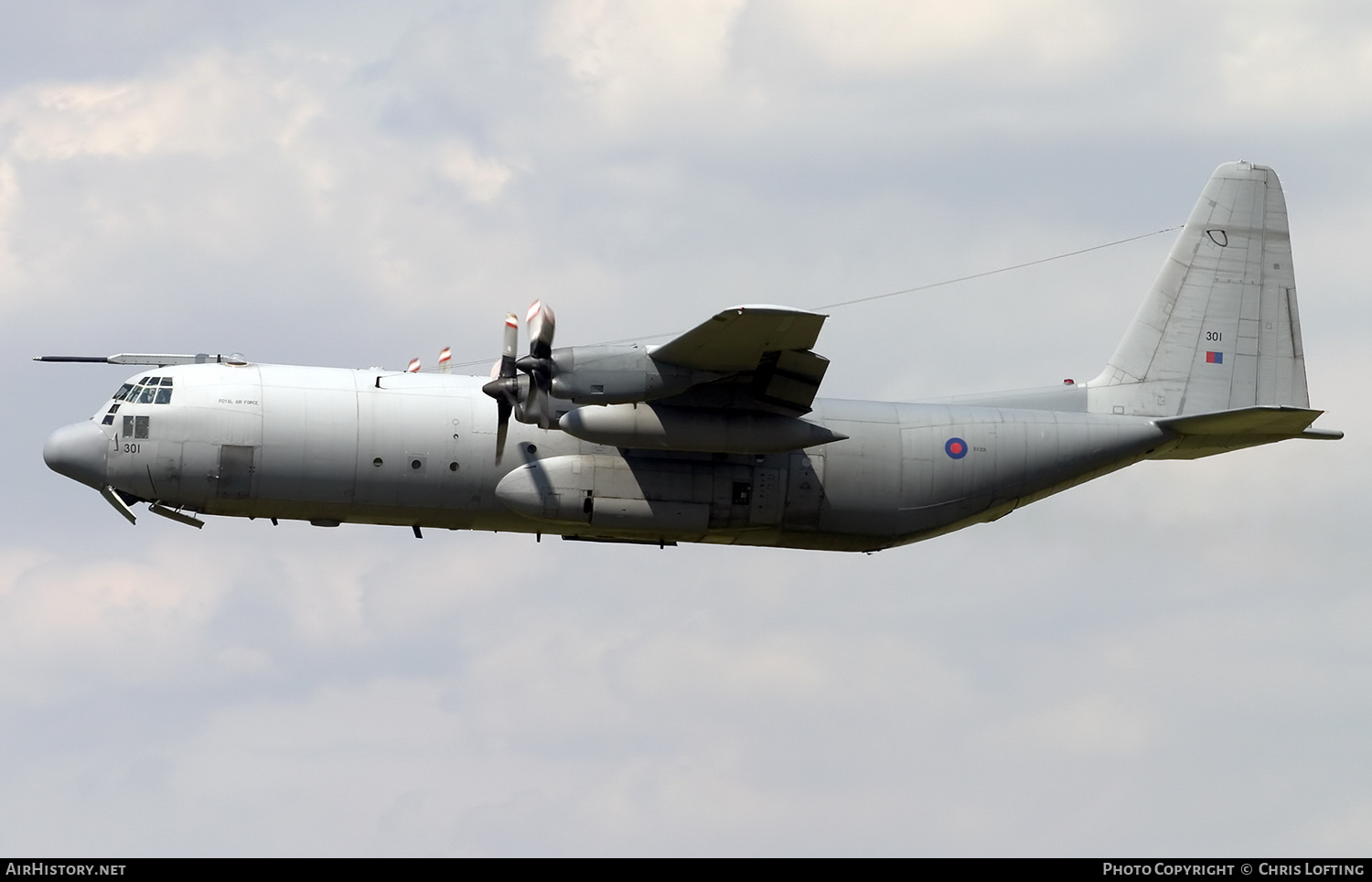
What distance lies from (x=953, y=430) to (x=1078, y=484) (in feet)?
10.6

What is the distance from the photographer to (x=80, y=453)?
3195cm

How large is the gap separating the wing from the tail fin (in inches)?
279

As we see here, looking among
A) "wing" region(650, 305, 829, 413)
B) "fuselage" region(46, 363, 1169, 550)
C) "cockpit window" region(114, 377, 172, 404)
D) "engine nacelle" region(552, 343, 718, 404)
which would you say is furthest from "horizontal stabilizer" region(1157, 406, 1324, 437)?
"cockpit window" region(114, 377, 172, 404)

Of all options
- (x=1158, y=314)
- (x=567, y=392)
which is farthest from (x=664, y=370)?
(x=1158, y=314)

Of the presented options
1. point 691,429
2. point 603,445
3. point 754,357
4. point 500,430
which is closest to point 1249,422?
point 754,357

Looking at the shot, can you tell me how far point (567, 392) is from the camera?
30.7m

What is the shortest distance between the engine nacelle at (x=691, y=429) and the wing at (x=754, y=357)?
232 millimetres

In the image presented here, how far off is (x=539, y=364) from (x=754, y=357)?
3.50m

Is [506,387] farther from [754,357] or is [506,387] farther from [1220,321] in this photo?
→ [1220,321]

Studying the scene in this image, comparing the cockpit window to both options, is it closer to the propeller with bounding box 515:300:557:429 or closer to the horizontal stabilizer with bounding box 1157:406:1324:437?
the propeller with bounding box 515:300:557:429

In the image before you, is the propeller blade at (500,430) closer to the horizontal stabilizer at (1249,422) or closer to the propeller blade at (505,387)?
the propeller blade at (505,387)

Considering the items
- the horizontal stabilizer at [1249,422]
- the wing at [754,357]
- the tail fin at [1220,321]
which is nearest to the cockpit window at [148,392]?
the wing at [754,357]

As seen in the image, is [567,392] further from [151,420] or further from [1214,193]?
[1214,193]

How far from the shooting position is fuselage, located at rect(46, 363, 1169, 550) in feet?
104
